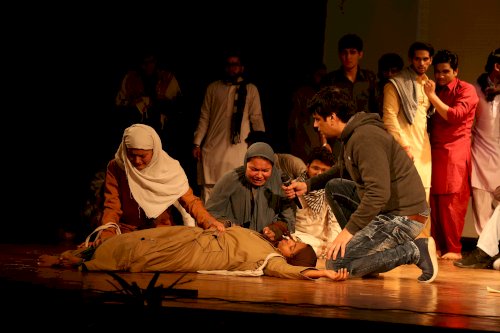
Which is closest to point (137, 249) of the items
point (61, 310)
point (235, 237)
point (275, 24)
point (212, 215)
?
point (235, 237)

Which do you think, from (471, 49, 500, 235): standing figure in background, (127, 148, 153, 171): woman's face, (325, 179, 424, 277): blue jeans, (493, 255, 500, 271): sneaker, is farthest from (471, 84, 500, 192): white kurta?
(127, 148, 153, 171): woman's face

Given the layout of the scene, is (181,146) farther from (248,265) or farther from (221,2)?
(248,265)

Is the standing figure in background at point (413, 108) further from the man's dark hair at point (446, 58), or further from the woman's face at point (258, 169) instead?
the woman's face at point (258, 169)

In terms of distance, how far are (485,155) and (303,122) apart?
1.44 m

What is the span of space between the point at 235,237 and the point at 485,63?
344cm

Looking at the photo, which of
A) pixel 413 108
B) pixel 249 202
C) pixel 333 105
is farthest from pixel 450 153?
pixel 333 105

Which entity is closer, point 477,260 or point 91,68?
point 477,260

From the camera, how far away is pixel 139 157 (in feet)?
19.3

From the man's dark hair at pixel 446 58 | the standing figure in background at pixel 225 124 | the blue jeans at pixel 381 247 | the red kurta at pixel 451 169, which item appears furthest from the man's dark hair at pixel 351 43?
the blue jeans at pixel 381 247

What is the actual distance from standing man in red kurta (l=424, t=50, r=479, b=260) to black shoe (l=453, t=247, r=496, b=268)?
→ 0.61 metres

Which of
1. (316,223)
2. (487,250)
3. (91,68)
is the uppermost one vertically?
(91,68)

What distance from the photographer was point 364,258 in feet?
17.3

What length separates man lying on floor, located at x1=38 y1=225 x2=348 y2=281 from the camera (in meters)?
5.13

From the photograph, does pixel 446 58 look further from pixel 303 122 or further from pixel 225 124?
pixel 225 124
